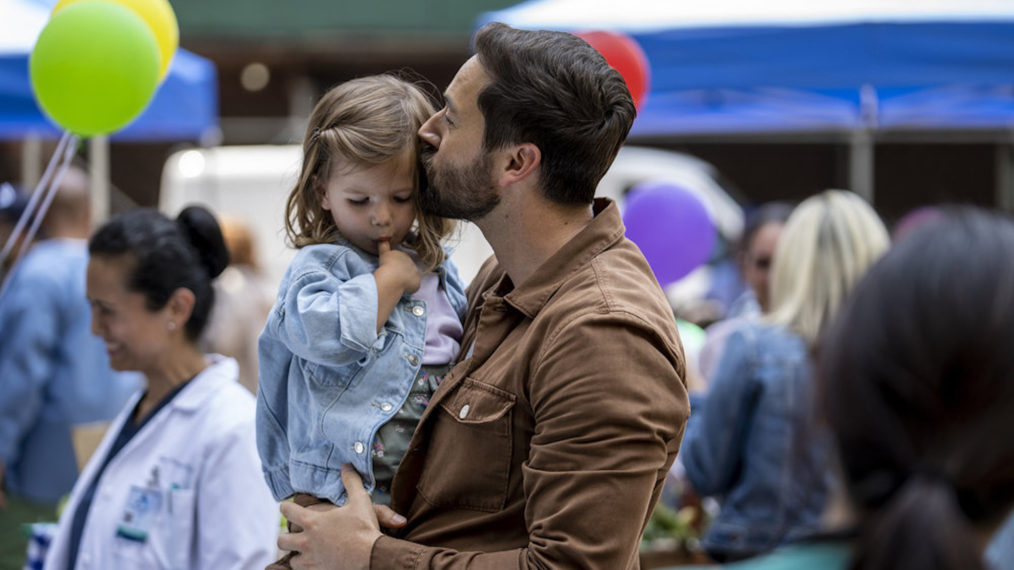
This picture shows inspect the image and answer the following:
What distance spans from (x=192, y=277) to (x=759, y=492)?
1.88 meters

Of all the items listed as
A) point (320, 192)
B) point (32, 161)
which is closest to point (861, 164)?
point (32, 161)

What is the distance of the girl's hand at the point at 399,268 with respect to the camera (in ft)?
6.38

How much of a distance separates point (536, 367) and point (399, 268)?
0.36m

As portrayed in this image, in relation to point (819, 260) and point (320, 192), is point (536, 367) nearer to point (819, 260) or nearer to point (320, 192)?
point (320, 192)

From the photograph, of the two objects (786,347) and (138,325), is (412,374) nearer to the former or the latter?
(138,325)

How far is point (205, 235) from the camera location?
2928mm

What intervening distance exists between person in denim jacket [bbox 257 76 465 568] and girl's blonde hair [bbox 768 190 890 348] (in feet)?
5.42

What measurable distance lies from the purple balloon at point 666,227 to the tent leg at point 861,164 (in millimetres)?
4657

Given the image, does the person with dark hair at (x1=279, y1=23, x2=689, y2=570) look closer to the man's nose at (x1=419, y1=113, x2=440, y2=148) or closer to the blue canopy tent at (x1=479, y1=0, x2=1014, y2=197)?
the man's nose at (x1=419, y1=113, x2=440, y2=148)

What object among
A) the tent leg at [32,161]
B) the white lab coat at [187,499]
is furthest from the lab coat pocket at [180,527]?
the tent leg at [32,161]

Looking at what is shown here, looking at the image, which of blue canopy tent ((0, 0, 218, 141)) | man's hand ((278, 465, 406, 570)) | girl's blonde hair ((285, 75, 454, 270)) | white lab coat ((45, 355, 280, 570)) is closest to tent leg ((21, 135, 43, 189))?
blue canopy tent ((0, 0, 218, 141))

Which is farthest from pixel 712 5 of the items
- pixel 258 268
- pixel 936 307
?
pixel 936 307

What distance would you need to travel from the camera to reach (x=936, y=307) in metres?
1.01

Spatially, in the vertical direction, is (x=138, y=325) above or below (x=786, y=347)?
above
